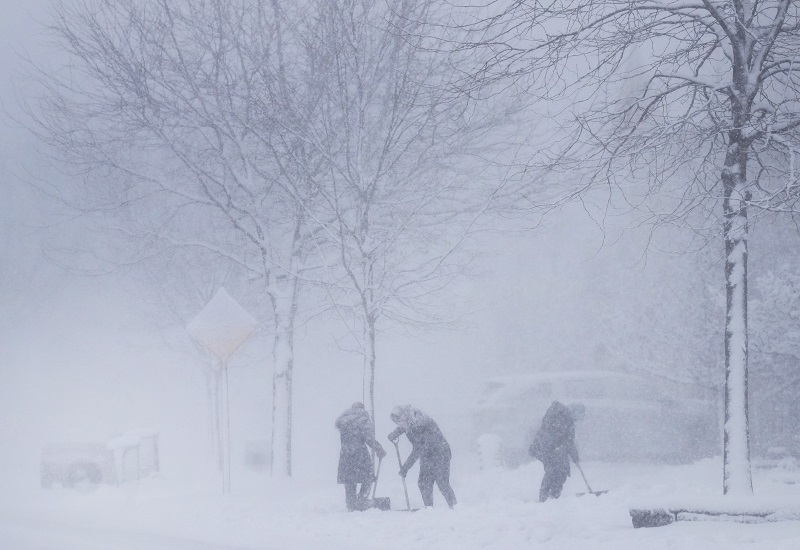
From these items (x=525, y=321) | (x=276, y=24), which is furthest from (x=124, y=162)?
(x=525, y=321)

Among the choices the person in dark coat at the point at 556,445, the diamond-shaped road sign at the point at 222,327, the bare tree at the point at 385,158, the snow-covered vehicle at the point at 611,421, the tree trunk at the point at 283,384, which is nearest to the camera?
the person in dark coat at the point at 556,445

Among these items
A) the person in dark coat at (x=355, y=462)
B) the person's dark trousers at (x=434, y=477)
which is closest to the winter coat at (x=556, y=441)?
the person's dark trousers at (x=434, y=477)

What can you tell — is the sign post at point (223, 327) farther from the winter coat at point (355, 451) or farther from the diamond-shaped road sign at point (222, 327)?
the winter coat at point (355, 451)

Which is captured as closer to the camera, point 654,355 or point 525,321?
point 654,355

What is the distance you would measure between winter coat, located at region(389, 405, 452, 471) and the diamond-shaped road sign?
8.59 feet

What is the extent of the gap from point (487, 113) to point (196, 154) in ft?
16.4

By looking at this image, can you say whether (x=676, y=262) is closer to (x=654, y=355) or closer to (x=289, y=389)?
(x=654, y=355)

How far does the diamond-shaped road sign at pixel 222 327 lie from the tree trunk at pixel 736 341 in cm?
635

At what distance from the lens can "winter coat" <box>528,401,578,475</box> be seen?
10500 mm

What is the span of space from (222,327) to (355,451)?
8.44ft

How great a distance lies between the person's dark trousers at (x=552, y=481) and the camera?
34.6ft

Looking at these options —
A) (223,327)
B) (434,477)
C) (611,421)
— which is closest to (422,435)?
(434,477)

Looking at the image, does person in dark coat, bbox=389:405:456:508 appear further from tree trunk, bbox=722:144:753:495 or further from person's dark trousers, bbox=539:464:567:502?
tree trunk, bbox=722:144:753:495

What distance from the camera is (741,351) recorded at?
26.0 feet
